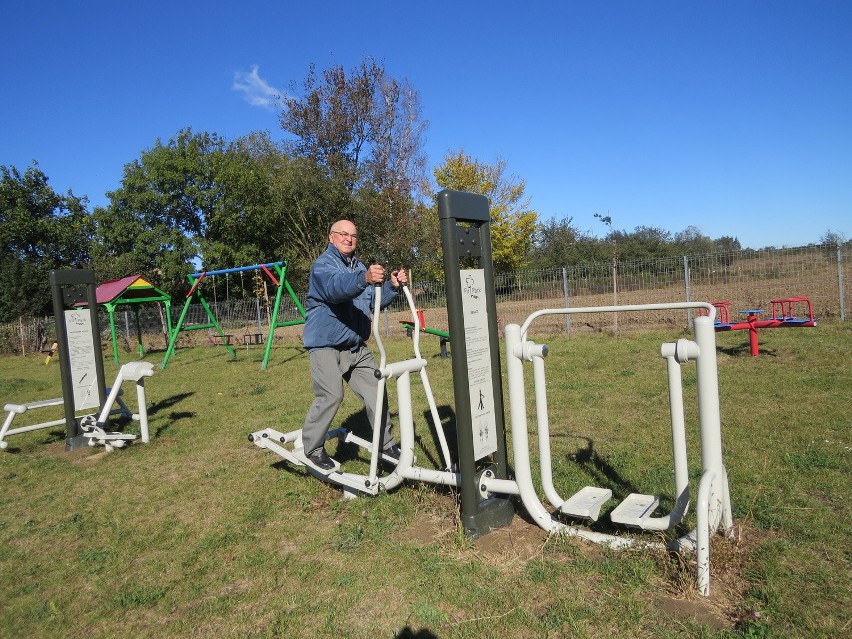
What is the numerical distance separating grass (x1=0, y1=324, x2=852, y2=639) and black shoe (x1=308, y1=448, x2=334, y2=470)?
10.5 inches

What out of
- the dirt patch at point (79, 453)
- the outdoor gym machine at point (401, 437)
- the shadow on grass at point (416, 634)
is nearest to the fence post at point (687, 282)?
the outdoor gym machine at point (401, 437)

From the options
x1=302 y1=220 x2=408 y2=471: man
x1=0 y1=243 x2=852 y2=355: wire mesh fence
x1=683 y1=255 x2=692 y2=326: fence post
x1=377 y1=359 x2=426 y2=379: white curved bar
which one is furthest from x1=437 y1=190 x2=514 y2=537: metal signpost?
x1=683 y1=255 x2=692 y2=326: fence post

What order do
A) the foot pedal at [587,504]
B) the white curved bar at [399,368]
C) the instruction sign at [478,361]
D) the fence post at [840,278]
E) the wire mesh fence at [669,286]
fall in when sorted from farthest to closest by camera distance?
the wire mesh fence at [669,286] < the fence post at [840,278] < the white curved bar at [399,368] < the instruction sign at [478,361] < the foot pedal at [587,504]

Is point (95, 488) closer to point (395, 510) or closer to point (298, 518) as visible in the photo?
point (298, 518)

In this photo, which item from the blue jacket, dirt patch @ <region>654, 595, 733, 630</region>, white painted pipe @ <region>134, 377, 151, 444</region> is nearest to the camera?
dirt patch @ <region>654, 595, 733, 630</region>

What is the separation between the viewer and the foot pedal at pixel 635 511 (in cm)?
281

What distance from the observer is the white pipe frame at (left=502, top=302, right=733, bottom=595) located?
2660 mm

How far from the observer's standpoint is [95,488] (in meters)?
5.18

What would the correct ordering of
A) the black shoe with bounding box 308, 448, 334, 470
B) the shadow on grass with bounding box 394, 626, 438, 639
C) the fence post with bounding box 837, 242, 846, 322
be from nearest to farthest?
the shadow on grass with bounding box 394, 626, 438, 639
the black shoe with bounding box 308, 448, 334, 470
the fence post with bounding box 837, 242, 846, 322

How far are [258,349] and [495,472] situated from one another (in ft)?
49.0

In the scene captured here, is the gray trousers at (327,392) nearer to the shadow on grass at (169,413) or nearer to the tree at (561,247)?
the shadow on grass at (169,413)

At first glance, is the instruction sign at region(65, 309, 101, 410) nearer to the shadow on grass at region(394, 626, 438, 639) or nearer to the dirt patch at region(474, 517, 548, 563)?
the dirt patch at region(474, 517, 548, 563)

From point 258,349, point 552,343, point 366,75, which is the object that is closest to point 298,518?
point 552,343

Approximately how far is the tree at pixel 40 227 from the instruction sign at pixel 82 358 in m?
33.5
